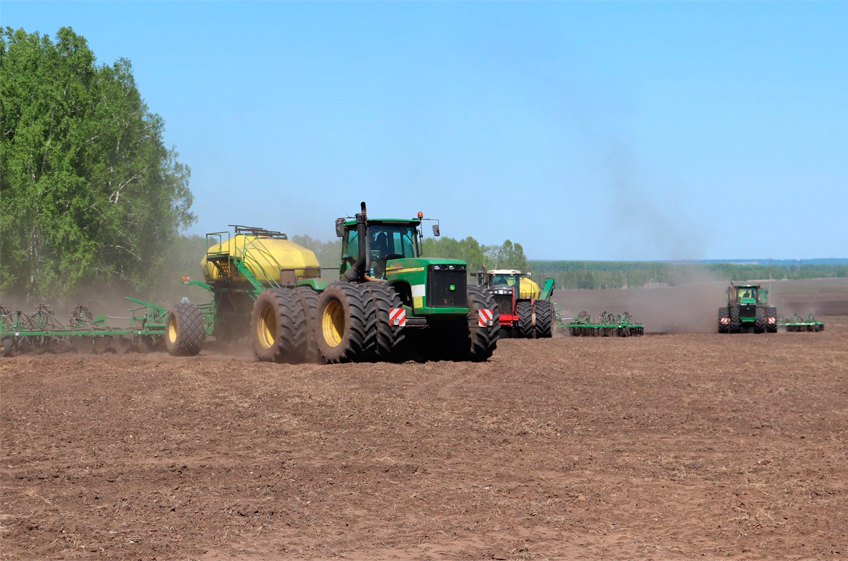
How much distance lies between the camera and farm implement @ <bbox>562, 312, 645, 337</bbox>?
31.4 m

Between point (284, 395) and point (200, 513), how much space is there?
19.5 feet

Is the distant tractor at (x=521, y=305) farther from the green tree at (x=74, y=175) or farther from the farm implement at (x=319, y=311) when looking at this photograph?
the green tree at (x=74, y=175)

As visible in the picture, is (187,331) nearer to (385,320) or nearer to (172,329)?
(172,329)

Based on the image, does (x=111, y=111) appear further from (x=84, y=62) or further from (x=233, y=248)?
(x=233, y=248)

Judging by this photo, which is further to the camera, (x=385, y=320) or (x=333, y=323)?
(x=333, y=323)

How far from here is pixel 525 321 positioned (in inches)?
1147

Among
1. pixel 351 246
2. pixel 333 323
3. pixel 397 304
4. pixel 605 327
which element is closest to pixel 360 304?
pixel 397 304

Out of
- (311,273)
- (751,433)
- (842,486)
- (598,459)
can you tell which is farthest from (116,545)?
(311,273)

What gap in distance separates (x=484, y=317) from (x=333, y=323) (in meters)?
3.08

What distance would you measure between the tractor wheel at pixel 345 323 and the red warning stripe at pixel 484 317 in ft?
7.92

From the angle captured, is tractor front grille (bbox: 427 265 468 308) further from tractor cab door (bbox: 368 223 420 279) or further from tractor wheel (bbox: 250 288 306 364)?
tractor wheel (bbox: 250 288 306 364)

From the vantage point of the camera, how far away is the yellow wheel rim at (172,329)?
2042cm

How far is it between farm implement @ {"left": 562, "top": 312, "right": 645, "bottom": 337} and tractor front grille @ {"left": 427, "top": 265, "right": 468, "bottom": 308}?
15409 mm

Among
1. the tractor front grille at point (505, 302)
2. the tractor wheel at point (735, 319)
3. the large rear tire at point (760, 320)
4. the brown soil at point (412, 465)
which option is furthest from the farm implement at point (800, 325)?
the brown soil at point (412, 465)
